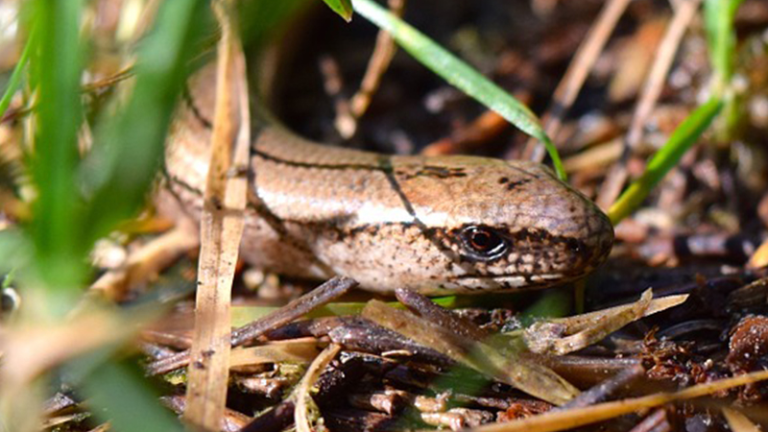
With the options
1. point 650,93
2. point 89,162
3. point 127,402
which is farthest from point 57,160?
point 650,93

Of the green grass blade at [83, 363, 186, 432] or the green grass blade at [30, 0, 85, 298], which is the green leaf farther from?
the green grass blade at [83, 363, 186, 432]

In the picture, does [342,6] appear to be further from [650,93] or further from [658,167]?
[650,93]

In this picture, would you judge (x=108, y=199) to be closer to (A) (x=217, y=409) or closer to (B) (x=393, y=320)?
(A) (x=217, y=409)

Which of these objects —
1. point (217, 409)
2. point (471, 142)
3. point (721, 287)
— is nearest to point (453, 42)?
point (471, 142)

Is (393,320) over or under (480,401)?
over

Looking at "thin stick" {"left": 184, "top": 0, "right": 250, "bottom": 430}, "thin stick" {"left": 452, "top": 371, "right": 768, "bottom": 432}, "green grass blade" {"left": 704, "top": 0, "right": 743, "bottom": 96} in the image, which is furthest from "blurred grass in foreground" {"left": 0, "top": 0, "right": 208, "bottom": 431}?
"green grass blade" {"left": 704, "top": 0, "right": 743, "bottom": 96}

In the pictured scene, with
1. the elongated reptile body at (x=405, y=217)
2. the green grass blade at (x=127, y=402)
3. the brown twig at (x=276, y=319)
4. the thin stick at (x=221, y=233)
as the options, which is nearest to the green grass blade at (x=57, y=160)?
the green grass blade at (x=127, y=402)

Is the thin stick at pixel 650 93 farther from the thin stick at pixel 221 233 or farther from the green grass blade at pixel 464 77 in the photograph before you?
the thin stick at pixel 221 233
